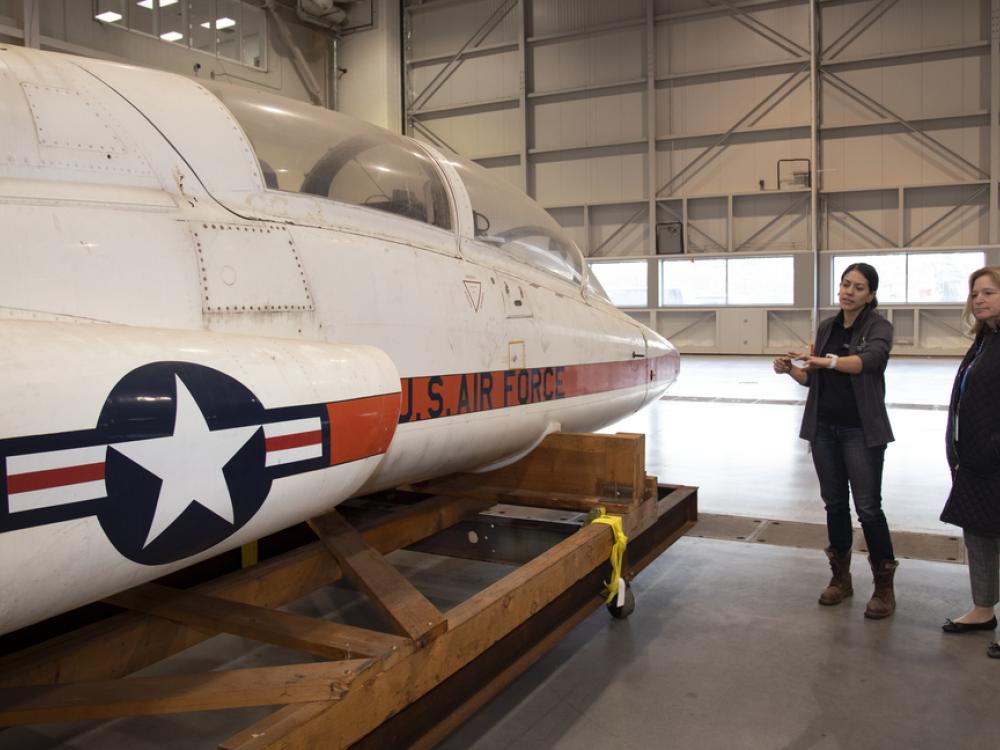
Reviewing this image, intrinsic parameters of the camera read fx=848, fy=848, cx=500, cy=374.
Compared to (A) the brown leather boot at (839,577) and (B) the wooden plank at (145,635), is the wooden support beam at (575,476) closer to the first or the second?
(B) the wooden plank at (145,635)

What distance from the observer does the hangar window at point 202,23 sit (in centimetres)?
1684

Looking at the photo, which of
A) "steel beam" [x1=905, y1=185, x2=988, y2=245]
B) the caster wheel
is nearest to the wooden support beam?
the caster wheel

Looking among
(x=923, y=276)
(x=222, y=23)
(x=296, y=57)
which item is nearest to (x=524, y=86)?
(x=296, y=57)

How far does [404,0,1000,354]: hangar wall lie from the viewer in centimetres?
1908

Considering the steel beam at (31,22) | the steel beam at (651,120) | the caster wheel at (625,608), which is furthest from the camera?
the steel beam at (651,120)

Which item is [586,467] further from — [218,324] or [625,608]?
[218,324]

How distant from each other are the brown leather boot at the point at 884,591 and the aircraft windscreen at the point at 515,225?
7.36 feet

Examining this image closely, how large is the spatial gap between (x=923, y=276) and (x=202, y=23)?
1718 centimetres

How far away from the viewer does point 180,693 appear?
7.50 ft

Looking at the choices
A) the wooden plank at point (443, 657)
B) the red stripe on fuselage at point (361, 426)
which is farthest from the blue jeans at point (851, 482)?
the red stripe on fuselage at point (361, 426)

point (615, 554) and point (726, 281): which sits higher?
point (726, 281)

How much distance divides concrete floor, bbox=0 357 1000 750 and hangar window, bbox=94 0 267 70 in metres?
15.9

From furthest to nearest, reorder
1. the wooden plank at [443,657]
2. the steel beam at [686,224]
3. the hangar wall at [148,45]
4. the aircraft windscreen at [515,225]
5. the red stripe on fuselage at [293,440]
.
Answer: the steel beam at [686,224]
the hangar wall at [148,45]
the aircraft windscreen at [515,225]
the red stripe on fuselage at [293,440]
the wooden plank at [443,657]

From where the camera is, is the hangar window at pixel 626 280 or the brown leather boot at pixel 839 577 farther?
the hangar window at pixel 626 280
